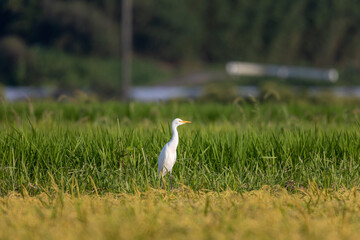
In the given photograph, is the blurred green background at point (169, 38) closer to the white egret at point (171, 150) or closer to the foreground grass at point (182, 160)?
the foreground grass at point (182, 160)

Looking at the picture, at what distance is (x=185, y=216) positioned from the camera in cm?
455

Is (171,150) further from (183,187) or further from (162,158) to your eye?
(183,187)

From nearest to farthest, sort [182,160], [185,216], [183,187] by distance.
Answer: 1. [185,216]
2. [183,187]
3. [182,160]

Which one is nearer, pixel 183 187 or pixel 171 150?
pixel 171 150

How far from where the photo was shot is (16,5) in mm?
45062

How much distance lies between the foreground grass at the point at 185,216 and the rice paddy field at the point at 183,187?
0.03 feet

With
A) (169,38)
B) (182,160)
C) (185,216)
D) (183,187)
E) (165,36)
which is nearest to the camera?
(185,216)

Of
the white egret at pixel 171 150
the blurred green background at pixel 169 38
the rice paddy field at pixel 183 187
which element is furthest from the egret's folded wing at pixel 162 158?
the blurred green background at pixel 169 38

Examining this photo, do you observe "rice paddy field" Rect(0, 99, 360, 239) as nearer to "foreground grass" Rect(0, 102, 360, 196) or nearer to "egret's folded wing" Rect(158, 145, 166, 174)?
"foreground grass" Rect(0, 102, 360, 196)

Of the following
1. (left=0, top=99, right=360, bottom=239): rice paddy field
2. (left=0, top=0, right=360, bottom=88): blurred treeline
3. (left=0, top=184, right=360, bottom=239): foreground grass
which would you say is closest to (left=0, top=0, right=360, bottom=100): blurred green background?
(left=0, top=0, right=360, bottom=88): blurred treeline

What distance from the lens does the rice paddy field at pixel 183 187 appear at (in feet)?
13.8

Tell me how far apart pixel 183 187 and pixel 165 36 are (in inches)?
1767

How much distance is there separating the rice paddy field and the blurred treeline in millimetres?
34660

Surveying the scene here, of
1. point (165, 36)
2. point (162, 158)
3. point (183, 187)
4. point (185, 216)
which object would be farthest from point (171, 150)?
point (165, 36)
